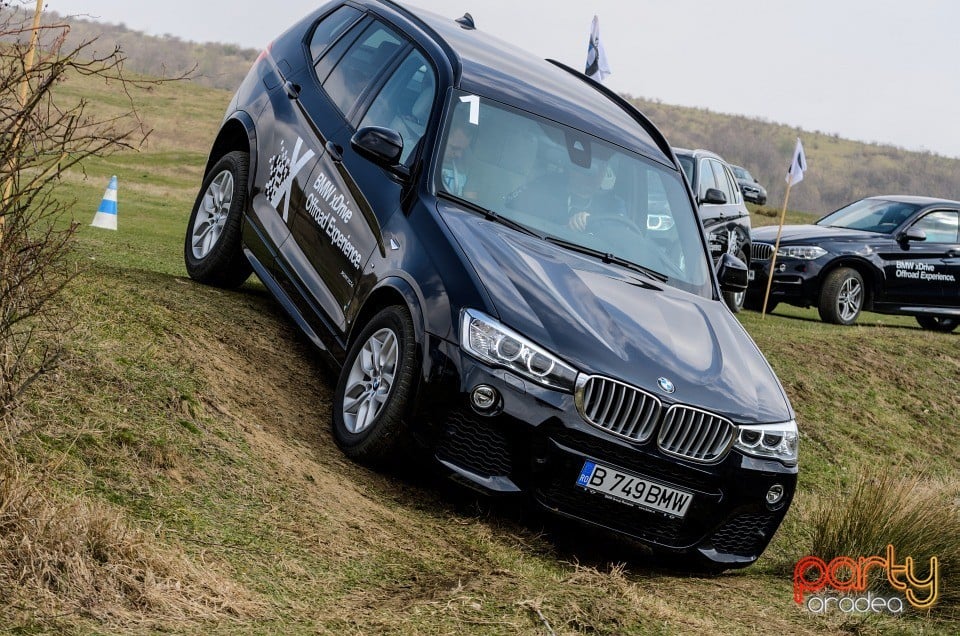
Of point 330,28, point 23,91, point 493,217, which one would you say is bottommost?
point 493,217

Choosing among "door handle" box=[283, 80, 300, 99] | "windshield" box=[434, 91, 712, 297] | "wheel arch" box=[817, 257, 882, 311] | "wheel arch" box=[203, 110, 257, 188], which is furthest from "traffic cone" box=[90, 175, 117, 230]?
"windshield" box=[434, 91, 712, 297]

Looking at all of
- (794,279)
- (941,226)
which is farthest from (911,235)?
(794,279)

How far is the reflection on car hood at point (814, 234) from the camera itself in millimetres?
16281

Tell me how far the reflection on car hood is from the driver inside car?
10020 mm

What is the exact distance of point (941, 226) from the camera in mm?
16922

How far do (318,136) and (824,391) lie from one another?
586cm

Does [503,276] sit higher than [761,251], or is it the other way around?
[503,276]

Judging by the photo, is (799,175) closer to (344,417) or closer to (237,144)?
(237,144)

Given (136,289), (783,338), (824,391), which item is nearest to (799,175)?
(783,338)

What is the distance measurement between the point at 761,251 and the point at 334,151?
10.7m

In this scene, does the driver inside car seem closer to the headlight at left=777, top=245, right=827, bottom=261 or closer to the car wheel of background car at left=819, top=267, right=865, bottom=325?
the headlight at left=777, top=245, right=827, bottom=261

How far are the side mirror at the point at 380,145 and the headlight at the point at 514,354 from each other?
1.36 m

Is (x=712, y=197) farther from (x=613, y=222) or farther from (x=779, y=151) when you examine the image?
(x=779, y=151)

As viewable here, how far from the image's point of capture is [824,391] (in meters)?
11.0
